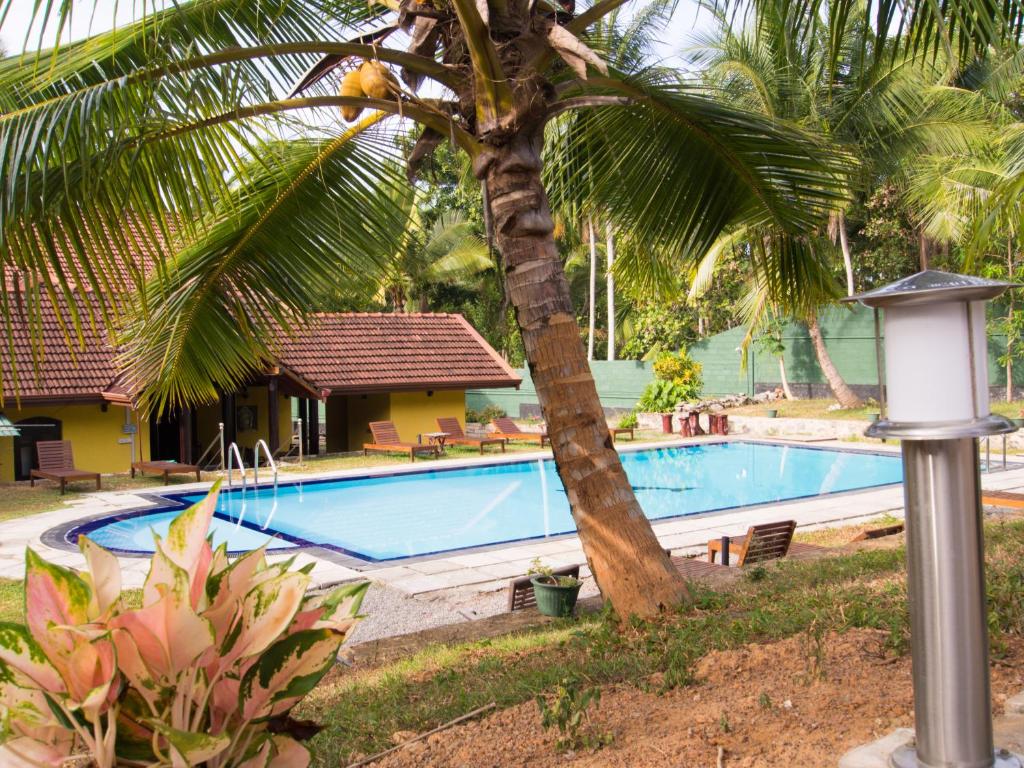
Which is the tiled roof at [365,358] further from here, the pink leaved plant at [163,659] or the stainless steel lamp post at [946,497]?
the stainless steel lamp post at [946,497]

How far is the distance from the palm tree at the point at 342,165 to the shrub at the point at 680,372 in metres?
20.3

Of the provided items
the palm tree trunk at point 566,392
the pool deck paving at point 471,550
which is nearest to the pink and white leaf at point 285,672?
the palm tree trunk at point 566,392

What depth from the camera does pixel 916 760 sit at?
99.6 inches

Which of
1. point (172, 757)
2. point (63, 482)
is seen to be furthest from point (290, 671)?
point (63, 482)

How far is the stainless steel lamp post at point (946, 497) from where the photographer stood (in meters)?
2.35

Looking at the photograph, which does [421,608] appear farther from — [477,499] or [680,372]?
[680,372]

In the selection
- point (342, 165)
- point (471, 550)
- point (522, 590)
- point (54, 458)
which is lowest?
point (471, 550)

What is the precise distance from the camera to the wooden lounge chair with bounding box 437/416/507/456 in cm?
2244

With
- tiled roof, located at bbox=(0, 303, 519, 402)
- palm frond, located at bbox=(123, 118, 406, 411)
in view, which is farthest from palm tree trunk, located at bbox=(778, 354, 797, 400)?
palm frond, located at bbox=(123, 118, 406, 411)

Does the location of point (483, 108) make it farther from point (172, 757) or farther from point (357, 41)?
point (172, 757)

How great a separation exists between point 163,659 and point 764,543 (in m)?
8.33

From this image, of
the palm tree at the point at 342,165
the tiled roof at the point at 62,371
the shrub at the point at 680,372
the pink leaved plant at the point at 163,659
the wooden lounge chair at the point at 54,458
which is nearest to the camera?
the pink leaved plant at the point at 163,659

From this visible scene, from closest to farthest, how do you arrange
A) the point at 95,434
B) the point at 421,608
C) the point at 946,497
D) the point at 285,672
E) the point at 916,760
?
the point at 285,672 → the point at 946,497 → the point at 916,760 → the point at 421,608 → the point at 95,434

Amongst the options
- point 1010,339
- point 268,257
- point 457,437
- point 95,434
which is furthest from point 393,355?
point 268,257
